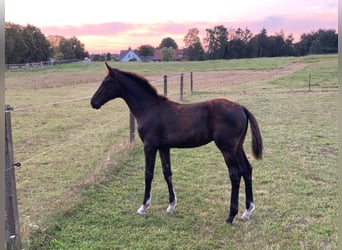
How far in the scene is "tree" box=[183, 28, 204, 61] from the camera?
200ft

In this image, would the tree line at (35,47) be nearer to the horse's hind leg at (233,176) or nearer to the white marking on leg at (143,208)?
the white marking on leg at (143,208)

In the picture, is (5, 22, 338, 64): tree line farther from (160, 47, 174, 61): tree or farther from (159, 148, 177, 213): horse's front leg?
(159, 148, 177, 213): horse's front leg

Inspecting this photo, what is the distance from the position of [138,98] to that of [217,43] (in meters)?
56.0

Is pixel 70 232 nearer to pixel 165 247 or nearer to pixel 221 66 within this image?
pixel 165 247

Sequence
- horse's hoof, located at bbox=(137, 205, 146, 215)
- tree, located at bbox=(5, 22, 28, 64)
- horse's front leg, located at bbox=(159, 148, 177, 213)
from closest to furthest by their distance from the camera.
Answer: horse's hoof, located at bbox=(137, 205, 146, 215) → horse's front leg, located at bbox=(159, 148, 177, 213) → tree, located at bbox=(5, 22, 28, 64)

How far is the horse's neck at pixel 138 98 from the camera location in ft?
15.5

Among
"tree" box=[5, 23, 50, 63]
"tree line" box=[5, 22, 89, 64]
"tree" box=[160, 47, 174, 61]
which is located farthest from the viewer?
"tree" box=[160, 47, 174, 61]

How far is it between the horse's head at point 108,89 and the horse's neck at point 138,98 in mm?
127

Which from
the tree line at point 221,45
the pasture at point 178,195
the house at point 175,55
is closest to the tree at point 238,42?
the tree line at point 221,45

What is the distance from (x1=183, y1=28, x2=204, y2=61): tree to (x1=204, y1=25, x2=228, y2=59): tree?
7.29ft

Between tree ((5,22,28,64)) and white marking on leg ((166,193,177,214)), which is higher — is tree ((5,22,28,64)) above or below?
above

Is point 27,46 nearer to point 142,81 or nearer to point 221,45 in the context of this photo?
point 221,45

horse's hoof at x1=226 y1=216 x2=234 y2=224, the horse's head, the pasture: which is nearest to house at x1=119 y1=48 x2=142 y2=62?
the pasture

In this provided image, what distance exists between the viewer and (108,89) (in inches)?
191
